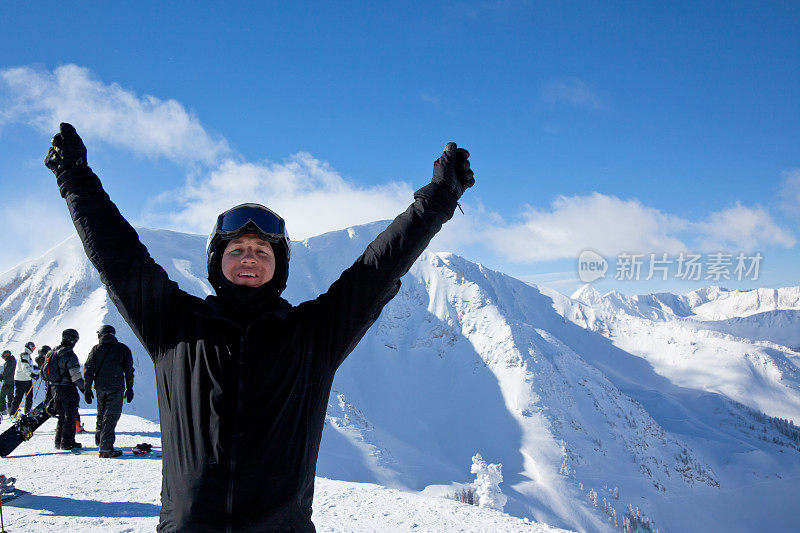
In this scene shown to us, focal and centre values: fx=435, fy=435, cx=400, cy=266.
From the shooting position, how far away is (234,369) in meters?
2.25

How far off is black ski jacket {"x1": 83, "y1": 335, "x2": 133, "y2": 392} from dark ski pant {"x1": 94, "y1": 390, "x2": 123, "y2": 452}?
108mm

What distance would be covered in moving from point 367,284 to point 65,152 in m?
1.84

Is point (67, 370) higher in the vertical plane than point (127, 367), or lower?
lower

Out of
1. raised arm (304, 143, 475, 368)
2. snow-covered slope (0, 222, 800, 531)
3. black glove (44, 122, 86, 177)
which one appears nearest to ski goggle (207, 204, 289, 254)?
raised arm (304, 143, 475, 368)

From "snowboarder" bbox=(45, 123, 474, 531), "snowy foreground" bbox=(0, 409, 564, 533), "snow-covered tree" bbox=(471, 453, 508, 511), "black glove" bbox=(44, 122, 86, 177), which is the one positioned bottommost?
"snow-covered tree" bbox=(471, 453, 508, 511)

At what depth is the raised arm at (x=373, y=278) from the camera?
2.48m

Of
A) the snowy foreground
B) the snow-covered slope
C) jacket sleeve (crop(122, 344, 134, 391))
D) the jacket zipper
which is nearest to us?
the jacket zipper

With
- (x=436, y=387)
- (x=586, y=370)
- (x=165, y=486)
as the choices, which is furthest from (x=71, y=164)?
(x=586, y=370)

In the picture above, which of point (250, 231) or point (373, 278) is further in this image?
point (250, 231)

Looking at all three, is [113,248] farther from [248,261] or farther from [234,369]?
[234,369]

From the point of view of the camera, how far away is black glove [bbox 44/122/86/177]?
8.04 feet

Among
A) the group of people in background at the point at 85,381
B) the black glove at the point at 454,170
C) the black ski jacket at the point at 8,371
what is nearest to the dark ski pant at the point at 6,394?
the black ski jacket at the point at 8,371

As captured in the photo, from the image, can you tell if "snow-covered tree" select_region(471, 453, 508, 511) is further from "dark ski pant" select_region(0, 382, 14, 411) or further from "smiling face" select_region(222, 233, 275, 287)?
"smiling face" select_region(222, 233, 275, 287)

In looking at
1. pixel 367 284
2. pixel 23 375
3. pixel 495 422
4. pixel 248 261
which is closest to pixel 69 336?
pixel 23 375
